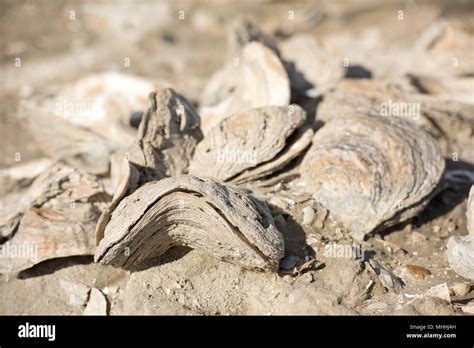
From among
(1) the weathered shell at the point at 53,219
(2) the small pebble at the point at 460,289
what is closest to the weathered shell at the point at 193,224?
(1) the weathered shell at the point at 53,219

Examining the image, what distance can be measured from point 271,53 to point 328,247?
257 centimetres

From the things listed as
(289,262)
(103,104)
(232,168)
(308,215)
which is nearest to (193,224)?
(289,262)

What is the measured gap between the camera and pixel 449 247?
515cm

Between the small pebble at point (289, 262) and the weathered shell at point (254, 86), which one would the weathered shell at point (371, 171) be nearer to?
the small pebble at point (289, 262)

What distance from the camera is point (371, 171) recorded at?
5.46 metres

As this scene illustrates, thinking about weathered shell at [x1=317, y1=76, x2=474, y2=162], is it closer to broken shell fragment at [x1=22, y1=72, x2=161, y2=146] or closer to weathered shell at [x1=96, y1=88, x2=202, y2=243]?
weathered shell at [x1=96, y1=88, x2=202, y2=243]

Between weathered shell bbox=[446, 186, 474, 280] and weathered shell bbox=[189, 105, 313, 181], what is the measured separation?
1579 millimetres

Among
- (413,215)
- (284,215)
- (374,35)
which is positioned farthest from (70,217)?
(374,35)

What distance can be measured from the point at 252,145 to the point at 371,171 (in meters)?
1.07

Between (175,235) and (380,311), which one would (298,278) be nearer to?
(380,311)

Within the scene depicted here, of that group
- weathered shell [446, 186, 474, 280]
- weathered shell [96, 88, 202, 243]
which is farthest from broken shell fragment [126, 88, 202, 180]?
weathered shell [446, 186, 474, 280]

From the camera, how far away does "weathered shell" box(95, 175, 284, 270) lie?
4.66 metres

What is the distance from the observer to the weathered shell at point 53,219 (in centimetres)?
540

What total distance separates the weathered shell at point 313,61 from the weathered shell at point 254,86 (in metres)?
0.75
